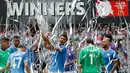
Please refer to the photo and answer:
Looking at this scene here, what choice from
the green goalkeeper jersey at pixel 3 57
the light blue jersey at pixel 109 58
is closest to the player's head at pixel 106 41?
the light blue jersey at pixel 109 58

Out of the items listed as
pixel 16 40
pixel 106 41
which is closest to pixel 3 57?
pixel 16 40

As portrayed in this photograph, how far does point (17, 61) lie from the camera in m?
9.34

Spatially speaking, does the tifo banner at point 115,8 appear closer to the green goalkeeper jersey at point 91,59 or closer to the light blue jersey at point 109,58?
the light blue jersey at point 109,58

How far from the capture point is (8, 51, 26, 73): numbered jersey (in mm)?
9289

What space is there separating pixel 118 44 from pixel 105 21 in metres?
10.2

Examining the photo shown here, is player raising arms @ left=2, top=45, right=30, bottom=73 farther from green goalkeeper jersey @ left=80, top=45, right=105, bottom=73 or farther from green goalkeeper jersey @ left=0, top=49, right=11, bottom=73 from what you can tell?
green goalkeeper jersey @ left=80, top=45, right=105, bottom=73

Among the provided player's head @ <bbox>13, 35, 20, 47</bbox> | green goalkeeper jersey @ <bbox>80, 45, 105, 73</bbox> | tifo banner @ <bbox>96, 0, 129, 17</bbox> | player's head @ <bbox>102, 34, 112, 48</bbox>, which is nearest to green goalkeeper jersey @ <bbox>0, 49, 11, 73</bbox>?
player's head @ <bbox>13, 35, 20, 47</bbox>

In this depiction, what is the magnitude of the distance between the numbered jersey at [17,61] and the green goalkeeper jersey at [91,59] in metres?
1.24

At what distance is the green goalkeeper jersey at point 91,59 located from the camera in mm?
9766

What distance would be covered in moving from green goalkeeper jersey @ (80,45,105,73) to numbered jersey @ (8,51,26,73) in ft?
4.08

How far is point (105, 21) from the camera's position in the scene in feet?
91.4

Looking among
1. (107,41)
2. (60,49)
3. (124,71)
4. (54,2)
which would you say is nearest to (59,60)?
(60,49)

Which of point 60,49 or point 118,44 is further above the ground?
point 60,49

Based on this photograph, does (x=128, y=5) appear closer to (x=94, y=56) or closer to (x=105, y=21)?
(x=105, y=21)
